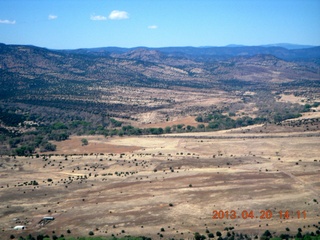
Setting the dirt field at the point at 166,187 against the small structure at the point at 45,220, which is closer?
the dirt field at the point at 166,187
